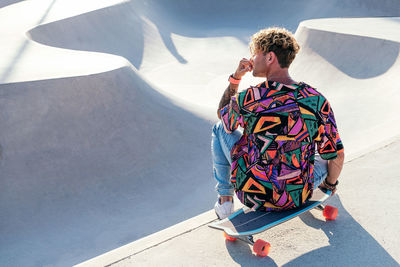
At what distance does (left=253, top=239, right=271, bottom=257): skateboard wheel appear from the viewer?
230cm

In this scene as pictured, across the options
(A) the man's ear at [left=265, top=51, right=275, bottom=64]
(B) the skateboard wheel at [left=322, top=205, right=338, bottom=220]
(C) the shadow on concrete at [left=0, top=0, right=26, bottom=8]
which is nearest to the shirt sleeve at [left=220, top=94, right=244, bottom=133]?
(A) the man's ear at [left=265, top=51, right=275, bottom=64]

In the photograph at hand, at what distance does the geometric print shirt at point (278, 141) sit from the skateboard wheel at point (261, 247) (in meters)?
0.22

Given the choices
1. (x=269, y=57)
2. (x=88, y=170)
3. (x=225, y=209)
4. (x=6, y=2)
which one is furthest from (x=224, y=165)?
(x=6, y=2)

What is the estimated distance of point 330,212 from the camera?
2.62 m

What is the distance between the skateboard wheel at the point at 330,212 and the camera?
262 cm

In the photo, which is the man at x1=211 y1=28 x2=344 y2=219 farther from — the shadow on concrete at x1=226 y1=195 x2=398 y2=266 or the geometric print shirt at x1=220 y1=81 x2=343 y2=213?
the shadow on concrete at x1=226 y1=195 x2=398 y2=266

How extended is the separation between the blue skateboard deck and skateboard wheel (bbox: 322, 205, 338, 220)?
0.49ft

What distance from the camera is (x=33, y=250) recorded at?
467 cm

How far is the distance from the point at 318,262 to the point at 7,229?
4.26 m

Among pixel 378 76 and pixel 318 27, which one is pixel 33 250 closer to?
pixel 378 76

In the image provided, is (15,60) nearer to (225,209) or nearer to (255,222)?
(225,209)

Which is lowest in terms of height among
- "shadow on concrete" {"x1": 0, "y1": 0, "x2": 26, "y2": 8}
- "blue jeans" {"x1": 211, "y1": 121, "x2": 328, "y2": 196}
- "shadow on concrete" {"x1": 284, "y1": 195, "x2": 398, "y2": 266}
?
"shadow on concrete" {"x1": 284, "y1": 195, "x2": 398, "y2": 266}

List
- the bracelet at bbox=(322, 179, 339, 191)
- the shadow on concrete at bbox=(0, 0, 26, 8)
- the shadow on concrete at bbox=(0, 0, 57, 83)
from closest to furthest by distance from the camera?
the bracelet at bbox=(322, 179, 339, 191) → the shadow on concrete at bbox=(0, 0, 57, 83) → the shadow on concrete at bbox=(0, 0, 26, 8)

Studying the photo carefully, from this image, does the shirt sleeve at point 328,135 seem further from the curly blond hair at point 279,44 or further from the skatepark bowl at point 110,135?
the skatepark bowl at point 110,135
